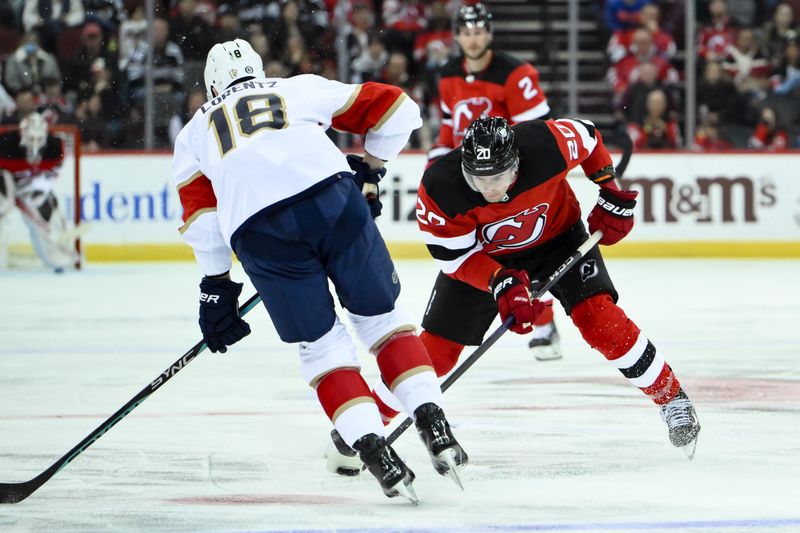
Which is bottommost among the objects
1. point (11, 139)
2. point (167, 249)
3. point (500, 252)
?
point (167, 249)

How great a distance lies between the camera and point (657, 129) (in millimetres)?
9219

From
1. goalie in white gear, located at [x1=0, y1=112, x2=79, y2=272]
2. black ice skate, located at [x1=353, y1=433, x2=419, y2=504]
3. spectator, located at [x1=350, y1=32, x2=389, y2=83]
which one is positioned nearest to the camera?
black ice skate, located at [x1=353, y1=433, x2=419, y2=504]

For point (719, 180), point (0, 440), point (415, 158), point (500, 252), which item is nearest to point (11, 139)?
point (415, 158)

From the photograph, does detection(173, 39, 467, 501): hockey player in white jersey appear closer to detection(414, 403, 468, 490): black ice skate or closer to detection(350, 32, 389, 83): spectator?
detection(414, 403, 468, 490): black ice skate

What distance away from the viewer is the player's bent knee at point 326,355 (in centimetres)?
297

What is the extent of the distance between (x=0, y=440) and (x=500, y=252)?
1.52 metres

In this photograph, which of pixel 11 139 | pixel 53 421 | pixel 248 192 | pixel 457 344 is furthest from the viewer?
pixel 11 139

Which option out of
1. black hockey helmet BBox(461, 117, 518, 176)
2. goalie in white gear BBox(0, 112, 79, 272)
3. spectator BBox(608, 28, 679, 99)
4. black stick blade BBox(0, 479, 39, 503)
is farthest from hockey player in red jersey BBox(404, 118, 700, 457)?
spectator BBox(608, 28, 679, 99)

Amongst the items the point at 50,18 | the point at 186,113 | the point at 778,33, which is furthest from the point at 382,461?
the point at 778,33

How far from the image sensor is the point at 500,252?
3664 mm

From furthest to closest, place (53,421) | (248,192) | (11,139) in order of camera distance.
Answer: (11,139)
(53,421)
(248,192)

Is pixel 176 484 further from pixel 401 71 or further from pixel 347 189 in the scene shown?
pixel 401 71

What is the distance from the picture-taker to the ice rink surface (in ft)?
9.41

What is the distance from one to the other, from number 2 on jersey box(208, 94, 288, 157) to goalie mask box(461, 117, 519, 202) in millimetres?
514
